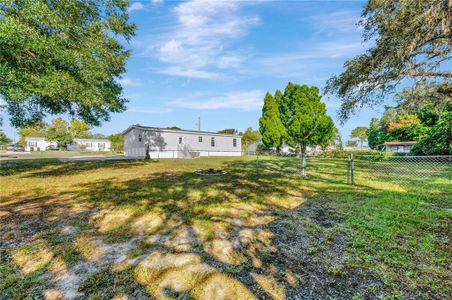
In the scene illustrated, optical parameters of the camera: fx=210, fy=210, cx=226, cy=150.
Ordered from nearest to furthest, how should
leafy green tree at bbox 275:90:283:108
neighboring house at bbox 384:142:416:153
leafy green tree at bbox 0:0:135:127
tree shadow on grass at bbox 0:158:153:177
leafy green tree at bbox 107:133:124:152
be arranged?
leafy green tree at bbox 0:0:135:127 < tree shadow on grass at bbox 0:158:153:177 < leafy green tree at bbox 275:90:283:108 < neighboring house at bbox 384:142:416:153 < leafy green tree at bbox 107:133:124:152

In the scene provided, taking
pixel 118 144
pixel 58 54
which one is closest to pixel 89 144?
pixel 118 144

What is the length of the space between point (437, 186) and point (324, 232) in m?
6.98

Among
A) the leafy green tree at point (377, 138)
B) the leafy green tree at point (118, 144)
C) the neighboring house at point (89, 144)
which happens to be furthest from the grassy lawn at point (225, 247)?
the neighboring house at point (89, 144)

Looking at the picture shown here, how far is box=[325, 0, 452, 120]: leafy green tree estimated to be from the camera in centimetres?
482

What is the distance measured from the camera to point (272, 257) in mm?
2930

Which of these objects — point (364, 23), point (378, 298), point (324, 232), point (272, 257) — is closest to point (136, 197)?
point (272, 257)

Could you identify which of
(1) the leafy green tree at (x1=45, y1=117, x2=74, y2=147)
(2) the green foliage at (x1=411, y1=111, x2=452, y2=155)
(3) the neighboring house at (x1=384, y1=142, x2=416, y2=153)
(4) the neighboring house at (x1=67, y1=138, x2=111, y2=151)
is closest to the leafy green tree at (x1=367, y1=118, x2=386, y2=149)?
(3) the neighboring house at (x1=384, y1=142, x2=416, y2=153)

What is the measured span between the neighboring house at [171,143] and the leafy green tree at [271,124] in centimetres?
516

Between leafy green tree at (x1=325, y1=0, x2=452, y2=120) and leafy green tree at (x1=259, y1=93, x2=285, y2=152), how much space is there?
19.3m

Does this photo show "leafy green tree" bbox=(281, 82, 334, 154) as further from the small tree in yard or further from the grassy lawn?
the grassy lawn

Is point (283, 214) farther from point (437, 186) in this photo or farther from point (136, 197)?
point (437, 186)

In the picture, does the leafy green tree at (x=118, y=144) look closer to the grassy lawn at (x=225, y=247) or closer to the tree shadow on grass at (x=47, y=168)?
the tree shadow on grass at (x=47, y=168)

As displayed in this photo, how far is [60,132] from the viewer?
46344 millimetres

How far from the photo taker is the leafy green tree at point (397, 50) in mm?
4820
